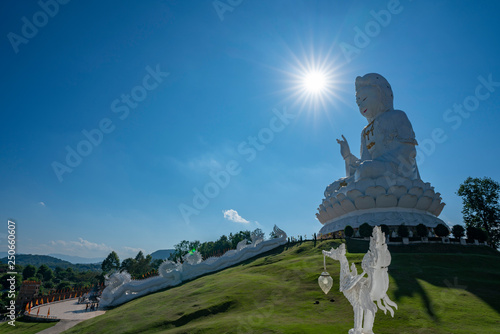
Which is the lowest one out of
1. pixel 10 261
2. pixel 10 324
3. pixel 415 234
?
pixel 10 324

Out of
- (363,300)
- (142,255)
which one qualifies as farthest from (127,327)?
(142,255)

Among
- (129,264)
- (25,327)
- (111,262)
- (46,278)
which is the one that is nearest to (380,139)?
(25,327)

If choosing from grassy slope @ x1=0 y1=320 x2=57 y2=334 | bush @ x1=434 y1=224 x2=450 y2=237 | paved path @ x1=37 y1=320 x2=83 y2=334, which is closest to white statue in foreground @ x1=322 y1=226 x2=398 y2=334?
paved path @ x1=37 y1=320 x2=83 y2=334

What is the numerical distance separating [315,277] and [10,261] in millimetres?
13577

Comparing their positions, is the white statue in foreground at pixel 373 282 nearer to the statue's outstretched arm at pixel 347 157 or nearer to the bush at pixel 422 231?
the bush at pixel 422 231

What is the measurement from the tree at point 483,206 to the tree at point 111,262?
2179 inches

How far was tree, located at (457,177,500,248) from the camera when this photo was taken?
34.8 metres

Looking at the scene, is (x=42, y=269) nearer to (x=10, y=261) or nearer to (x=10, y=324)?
(x=10, y=324)

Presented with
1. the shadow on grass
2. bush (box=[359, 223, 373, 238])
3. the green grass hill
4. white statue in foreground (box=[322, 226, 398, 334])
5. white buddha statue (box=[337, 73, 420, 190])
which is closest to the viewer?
white statue in foreground (box=[322, 226, 398, 334])

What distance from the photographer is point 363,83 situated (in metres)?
30.2

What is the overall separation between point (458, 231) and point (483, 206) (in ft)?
53.6

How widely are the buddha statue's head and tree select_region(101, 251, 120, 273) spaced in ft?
168

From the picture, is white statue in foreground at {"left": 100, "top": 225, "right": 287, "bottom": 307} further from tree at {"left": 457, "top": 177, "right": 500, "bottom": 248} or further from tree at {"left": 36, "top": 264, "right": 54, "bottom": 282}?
tree at {"left": 36, "top": 264, "right": 54, "bottom": 282}

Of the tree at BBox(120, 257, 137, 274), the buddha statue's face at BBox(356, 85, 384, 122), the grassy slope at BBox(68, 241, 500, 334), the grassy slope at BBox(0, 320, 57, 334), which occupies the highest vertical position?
the buddha statue's face at BBox(356, 85, 384, 122)
